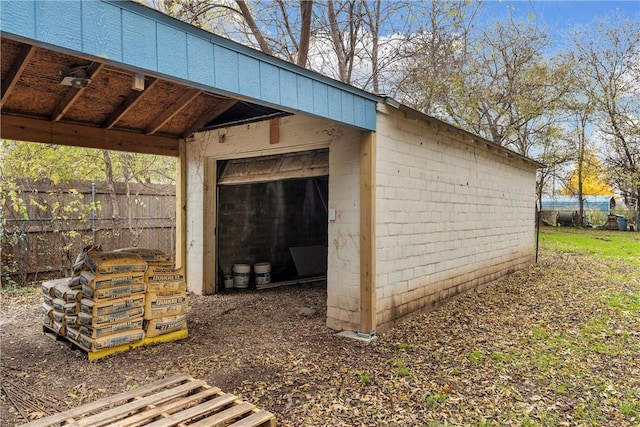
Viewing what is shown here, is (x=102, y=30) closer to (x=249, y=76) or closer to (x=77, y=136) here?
(x=249, y=76)

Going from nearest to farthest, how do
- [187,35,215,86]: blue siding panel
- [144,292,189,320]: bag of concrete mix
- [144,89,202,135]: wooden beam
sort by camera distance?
[187,35,215,86]: blue siding panel → [144,292,189,320]: bag of concrete mix → [144,89,202,135]: wooden beam

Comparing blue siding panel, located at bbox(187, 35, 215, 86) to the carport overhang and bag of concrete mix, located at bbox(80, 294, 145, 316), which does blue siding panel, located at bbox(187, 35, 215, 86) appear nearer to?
the carport overhang

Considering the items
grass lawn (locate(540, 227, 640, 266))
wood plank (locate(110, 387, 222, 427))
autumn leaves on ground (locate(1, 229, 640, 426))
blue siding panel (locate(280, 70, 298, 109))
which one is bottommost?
autumn leaves on ground (locate(1, 229, 640, 426))

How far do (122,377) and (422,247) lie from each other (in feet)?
Answer: 12.5

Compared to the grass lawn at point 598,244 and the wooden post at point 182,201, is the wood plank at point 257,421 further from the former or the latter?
the grass lawn at point 598,244

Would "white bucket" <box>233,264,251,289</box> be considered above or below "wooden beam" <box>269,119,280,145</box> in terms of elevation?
below

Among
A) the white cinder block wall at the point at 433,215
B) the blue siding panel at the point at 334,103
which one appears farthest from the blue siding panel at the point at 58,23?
the white cinder block wall at the point at 433,215

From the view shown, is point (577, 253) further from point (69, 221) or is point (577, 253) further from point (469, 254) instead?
point (69, 221)

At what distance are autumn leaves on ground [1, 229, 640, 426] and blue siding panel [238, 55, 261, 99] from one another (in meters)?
2.35

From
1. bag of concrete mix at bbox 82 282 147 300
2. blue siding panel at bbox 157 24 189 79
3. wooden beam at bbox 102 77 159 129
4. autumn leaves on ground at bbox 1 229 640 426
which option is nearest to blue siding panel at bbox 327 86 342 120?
blue siding panel at bbox 157 24 189 79

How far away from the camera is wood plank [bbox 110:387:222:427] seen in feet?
7.64

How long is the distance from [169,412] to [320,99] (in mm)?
2804

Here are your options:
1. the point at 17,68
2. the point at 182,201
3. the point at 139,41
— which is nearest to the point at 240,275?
the point at 182,201

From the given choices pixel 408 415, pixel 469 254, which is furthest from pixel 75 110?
pixel 469 254
